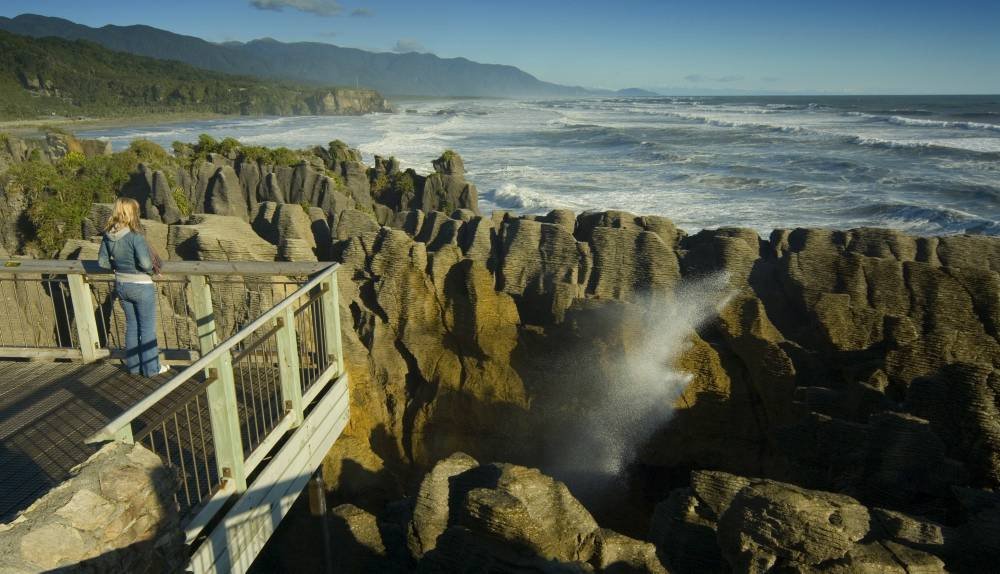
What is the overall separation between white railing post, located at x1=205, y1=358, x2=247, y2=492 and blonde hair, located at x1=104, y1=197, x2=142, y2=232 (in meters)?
2.07

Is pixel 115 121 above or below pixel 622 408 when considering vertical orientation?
below

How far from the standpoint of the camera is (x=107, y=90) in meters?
132

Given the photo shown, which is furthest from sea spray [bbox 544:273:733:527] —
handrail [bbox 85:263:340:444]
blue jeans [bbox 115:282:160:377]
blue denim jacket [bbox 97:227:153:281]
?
blue denim jacket [bbox 97:227:153:281]

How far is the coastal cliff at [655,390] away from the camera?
4.75 metres

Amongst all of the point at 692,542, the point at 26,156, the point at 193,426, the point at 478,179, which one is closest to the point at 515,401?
the point at 692,542

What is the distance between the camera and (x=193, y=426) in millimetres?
5426

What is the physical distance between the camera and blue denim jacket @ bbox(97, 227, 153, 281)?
5.47m

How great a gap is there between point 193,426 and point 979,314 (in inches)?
340

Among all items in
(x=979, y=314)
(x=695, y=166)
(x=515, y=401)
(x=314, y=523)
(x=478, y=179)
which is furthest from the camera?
(x=695, y=166)

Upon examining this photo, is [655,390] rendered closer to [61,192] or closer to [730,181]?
[61,192]

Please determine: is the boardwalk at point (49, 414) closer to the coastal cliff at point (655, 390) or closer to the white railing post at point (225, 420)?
the white railing post at point (225, 420)

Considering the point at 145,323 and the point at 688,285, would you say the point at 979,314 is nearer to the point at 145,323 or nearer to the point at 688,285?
the point at 688,285

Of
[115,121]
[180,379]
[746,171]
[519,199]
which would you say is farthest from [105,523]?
[115,121]

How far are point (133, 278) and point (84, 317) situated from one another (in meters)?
0.94
